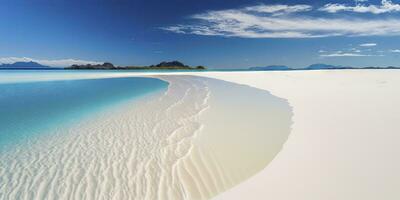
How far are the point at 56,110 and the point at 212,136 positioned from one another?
915 centimetres

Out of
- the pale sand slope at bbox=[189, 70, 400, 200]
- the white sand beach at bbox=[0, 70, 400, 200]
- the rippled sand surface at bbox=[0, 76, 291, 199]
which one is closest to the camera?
the pale sand slope at bbox=[189, 70, 400, 200]

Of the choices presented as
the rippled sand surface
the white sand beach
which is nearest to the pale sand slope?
the white sand beach

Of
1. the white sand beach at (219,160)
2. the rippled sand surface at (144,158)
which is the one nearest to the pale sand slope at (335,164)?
the white sand beach at (219,160)

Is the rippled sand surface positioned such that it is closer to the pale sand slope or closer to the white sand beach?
the white sand beach

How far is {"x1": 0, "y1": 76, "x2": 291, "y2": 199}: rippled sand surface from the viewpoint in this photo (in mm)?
4719

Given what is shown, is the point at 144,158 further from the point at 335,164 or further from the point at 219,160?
the point at 335,164

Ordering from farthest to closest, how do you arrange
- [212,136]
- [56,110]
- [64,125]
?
[56,110]
[64,125]
[212,136]

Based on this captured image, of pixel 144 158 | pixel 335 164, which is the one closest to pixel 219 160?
pixel 144 158

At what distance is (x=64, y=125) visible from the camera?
32.0 ft

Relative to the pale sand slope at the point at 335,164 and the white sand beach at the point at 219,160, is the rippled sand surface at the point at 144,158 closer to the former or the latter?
the white sand beach at the point at 219,160

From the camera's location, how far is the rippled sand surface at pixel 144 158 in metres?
4.72

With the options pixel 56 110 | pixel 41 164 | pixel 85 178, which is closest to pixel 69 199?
pixel 85 178

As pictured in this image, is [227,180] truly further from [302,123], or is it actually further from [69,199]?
[302,123]

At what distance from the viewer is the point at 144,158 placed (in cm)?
615
